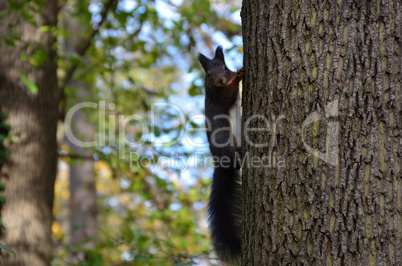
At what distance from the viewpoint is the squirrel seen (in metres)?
2.08

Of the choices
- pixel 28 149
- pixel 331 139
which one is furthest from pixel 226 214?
pixel 28 149

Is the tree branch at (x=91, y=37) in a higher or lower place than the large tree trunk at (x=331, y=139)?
higher

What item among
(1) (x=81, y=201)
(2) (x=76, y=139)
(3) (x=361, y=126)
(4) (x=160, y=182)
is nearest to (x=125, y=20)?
(4) (x=160, y=182)

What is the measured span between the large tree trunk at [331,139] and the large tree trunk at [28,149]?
2204 mm

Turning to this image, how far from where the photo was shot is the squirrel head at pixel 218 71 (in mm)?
2901

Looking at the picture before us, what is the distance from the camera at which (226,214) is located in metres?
2.19

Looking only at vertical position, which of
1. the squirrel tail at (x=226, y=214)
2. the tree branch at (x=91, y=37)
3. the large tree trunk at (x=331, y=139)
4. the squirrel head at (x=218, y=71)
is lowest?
the squirrel tail at (x=226, y=214)

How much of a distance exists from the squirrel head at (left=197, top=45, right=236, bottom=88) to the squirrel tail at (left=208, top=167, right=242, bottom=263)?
70 cm

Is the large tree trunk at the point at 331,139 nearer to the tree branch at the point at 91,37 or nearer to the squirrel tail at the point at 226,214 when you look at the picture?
the squirrel tail at the point at 226,214

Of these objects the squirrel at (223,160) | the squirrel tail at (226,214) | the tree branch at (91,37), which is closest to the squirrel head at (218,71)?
the squirrel at (223,160)

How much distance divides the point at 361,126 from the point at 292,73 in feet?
1.03

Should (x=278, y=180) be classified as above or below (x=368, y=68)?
below

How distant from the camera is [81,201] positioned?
6.82m

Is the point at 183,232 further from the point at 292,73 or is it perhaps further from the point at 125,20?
the point at 292,73
